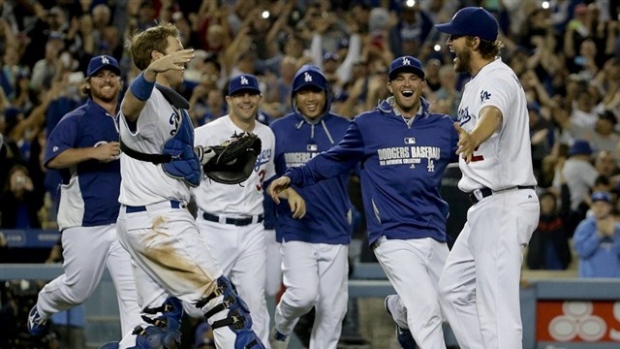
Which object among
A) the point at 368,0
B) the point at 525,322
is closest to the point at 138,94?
the point at 525,322

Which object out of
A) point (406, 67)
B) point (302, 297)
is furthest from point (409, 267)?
point (406, 67)

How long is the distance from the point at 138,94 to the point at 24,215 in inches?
256

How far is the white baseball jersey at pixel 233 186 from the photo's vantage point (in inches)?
385

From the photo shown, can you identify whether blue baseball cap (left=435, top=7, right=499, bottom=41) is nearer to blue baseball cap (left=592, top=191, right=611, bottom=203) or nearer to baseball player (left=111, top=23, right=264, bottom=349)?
baseball player (left=111, top=23, right=264, bottom=349)

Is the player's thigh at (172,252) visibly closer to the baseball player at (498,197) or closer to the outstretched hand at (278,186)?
the outstretched hand at (278,186)

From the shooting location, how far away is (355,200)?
12820 millimetres

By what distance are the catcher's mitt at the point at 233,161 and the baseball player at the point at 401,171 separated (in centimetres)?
71

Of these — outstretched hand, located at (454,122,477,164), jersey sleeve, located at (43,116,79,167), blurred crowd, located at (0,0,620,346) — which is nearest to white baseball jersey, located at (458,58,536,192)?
outstretched hand, located at (454,122,477,164)

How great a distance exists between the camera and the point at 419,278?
27.9ft

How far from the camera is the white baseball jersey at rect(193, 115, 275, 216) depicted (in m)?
9.79

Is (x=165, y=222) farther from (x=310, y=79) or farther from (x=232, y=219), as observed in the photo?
(x=310, y=79)

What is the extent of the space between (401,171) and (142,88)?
2359 mm

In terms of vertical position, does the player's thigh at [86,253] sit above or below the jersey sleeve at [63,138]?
below

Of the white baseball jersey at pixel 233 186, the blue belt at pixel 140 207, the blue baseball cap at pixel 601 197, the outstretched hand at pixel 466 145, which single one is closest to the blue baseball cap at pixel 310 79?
the white baseball jersey at pixel 233 186
